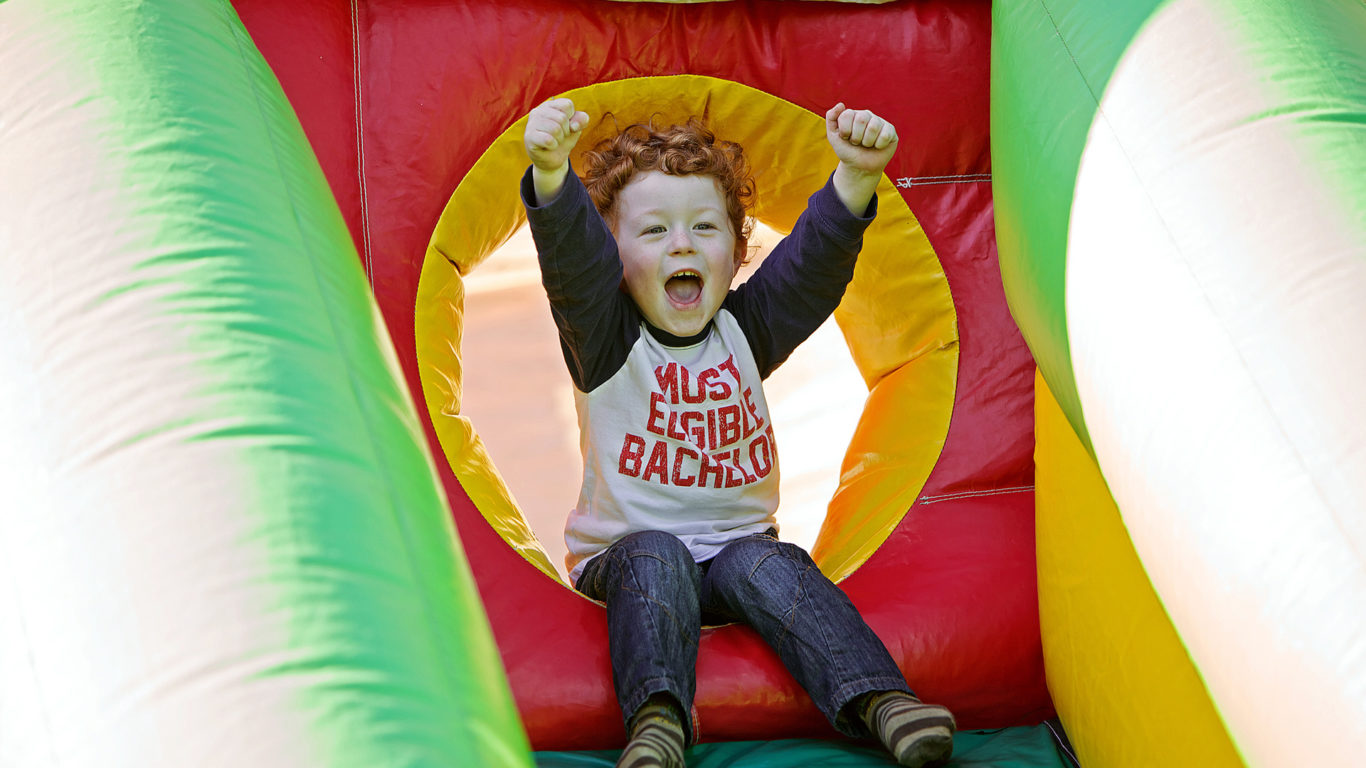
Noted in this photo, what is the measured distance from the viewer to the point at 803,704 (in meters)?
1.16

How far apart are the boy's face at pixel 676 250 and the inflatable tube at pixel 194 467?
549 millimetres

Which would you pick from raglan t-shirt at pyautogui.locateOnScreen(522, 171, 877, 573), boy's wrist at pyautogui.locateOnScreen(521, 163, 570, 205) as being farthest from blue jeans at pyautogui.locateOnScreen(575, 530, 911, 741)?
boy's wrist at pyautogui.locateOnScreen(521, 163, 570, 205)

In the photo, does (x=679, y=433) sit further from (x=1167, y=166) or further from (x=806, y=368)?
(x=806, y=368)

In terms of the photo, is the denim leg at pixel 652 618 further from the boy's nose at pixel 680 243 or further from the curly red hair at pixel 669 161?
the curly red hair at pixel 669 161

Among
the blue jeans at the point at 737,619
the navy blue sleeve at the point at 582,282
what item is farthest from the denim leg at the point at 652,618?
the navy blue sleeve at the point at 582,282

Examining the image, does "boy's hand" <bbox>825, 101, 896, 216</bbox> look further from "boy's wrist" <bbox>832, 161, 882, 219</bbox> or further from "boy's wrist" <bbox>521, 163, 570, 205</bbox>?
"boy's wrist" <bbox>521, 163, 570, 205</bbox>

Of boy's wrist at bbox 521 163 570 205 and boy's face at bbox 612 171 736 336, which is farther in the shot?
boy's face at bbox 612 171 736 336

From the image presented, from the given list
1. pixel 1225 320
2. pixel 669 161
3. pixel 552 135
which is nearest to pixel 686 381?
pixel 669 161

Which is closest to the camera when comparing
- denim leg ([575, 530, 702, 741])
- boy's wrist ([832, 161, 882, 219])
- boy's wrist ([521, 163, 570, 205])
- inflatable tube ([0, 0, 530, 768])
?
inflatable tube ([0, 0, 530, 768])

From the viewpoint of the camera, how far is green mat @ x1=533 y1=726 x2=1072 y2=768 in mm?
1072

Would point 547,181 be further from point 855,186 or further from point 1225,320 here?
point 1225,320

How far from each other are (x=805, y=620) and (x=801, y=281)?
1.42 ft

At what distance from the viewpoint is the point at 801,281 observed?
1391 mm

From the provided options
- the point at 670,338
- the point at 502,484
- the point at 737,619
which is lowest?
the point at 737,619
